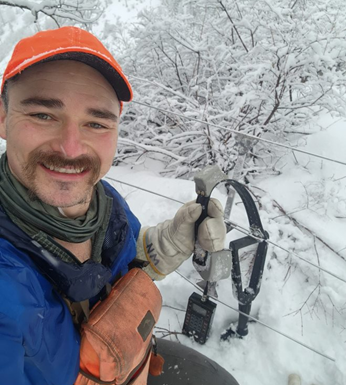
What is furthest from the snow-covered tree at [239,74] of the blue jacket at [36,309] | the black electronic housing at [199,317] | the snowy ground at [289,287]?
the blue jacket at [36,309]

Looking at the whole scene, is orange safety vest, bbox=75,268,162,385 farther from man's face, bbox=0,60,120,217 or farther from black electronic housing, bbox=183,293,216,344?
black electronic housing, bbox=183,293,216,344

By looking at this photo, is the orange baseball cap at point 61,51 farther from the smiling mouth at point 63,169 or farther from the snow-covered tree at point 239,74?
the snow-covered tree at point 239,74

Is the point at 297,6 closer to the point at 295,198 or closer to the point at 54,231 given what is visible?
the point at 295,198

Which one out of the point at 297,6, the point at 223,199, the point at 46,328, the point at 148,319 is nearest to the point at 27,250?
the point at 46,328

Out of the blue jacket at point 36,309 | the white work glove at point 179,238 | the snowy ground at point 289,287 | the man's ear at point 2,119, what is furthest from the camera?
the snowy ground at point 289,287

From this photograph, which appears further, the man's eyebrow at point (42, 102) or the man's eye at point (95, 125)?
the man's eye at point (95, 125)

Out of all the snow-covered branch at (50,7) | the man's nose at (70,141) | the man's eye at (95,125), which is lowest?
the man's nose at (70,141)

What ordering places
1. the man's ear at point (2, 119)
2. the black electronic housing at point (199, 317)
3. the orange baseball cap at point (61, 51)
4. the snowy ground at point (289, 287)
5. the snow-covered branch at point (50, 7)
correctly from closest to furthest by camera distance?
the orange baseball cap at point (61, 51), the man's ear at point (2, 119), the black electronic housing at point (199, 317), the snowy ground at point (289, 287), the snow-covered branch at point (50, 7)

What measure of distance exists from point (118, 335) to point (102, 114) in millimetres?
749

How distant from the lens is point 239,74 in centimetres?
347

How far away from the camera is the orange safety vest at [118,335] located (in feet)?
2.93

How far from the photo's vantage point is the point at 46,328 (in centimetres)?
78

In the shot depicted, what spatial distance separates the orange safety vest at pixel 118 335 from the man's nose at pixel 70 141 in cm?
54

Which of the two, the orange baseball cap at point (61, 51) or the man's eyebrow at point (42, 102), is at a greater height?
the orange baseball cap at point (61, 51)
